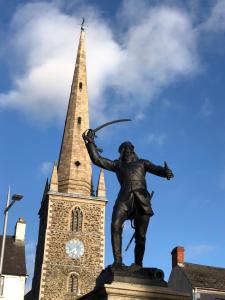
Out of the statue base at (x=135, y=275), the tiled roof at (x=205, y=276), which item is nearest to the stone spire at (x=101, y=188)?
the tiled roof at (x=205, y=276)

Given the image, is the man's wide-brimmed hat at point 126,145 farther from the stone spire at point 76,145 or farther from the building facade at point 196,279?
the stone spire at point 76,145

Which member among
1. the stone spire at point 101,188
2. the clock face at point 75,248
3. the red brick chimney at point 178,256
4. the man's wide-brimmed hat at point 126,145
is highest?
the stone spire at point 101,188

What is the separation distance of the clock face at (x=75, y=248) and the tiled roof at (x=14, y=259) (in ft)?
15.7

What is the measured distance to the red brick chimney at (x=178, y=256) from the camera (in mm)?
37675

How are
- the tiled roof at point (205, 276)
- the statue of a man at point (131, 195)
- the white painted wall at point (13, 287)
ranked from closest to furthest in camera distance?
the statue of a man at point (131, 195)
the tiled roof at point (205, 276)
the white painted wall at point (13, 287)

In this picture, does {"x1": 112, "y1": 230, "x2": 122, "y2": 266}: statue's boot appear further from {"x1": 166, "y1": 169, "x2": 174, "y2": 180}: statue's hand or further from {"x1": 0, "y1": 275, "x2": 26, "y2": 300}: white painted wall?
{"x1": 0, "y1": 275, "x2": 26, "y2": 300}: white painted wall

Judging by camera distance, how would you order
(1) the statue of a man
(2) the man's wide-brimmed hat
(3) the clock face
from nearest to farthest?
(1) the statue of a man
(2) the man's wide-brimmed hat
(3) the clock face

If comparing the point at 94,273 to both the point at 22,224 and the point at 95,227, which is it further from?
the point at 22,224

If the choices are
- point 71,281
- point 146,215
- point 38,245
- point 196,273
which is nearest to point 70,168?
point 38,245

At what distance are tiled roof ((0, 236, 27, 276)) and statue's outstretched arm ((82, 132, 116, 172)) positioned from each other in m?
31.4

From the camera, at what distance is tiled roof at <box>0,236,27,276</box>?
37594 mm

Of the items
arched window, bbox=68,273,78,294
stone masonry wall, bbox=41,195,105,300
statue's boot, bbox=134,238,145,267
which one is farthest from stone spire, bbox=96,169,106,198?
statue's boot, bbox=134,238,145,267

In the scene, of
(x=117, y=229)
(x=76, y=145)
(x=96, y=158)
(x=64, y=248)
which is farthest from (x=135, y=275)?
(x=76, y=145)

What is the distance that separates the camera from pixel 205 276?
3625 cm
